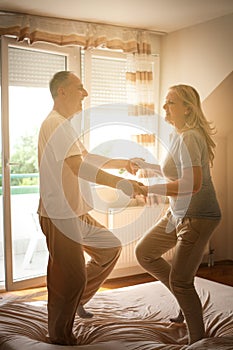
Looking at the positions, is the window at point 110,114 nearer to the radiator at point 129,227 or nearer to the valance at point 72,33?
the valance at point 72,33

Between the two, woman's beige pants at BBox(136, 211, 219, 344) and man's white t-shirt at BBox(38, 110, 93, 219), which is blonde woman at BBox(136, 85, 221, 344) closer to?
woman's beige pants at BBox(136, 211, 219, 344)

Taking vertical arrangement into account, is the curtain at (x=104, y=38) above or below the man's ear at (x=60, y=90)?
above

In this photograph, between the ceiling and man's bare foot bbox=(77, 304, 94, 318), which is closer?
man's bare foot bbox=(77, 304, 94, 318)

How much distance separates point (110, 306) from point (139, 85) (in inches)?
84.9

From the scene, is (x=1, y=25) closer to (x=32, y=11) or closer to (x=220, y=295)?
(x=32, y=11)

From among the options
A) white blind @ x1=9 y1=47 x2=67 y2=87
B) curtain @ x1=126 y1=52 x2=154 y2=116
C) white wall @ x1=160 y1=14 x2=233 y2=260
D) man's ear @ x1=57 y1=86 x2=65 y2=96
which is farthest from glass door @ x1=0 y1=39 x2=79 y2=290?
man's ear @ x1=57 y1=86 x2=65 y2=96

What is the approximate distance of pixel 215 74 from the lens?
13.9ft

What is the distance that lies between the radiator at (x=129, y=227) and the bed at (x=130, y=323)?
2.39ft

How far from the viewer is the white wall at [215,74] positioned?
4.14 metres

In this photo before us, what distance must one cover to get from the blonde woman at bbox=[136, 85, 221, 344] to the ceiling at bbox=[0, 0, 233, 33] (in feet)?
4.54

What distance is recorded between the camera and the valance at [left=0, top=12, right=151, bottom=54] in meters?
3.93

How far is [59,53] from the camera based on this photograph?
166 inches

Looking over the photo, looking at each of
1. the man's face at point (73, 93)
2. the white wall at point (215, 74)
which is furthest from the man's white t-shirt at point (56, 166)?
the white wall at point (215, 74)

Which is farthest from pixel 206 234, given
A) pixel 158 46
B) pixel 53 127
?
pixel 158 46
